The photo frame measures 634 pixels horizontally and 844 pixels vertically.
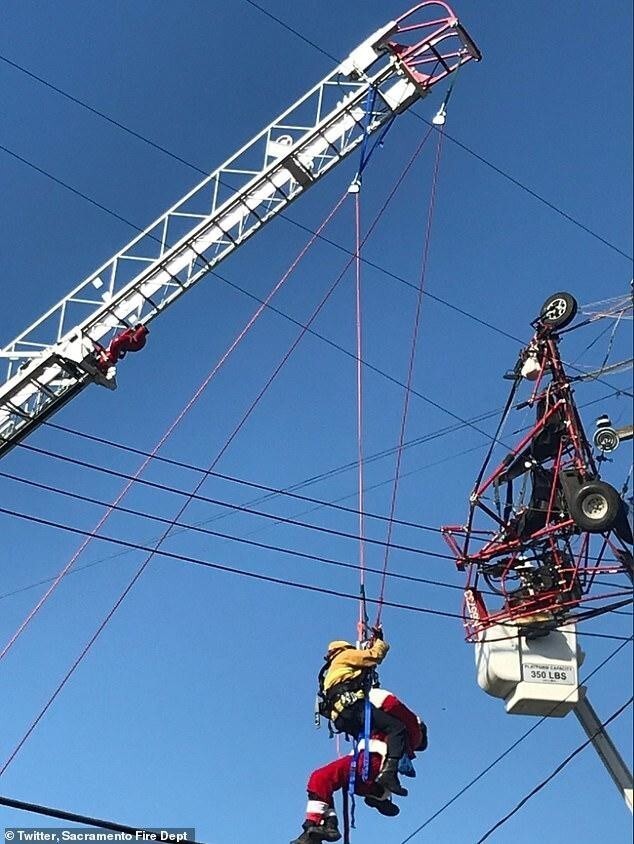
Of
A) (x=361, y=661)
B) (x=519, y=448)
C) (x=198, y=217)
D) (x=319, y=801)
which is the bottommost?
(x=319, y=801)

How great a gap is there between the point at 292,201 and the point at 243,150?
1009 millimetres

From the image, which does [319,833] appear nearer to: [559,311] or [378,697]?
[378,697]

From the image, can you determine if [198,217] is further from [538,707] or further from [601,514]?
[538,707]

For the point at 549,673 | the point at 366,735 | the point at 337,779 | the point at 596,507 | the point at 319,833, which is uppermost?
the point at 596,507

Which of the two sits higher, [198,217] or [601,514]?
[198,217]

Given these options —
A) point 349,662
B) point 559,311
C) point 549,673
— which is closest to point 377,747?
point 349,662

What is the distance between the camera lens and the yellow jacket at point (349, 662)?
1509 centimetres

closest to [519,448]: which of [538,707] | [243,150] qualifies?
[538,707]

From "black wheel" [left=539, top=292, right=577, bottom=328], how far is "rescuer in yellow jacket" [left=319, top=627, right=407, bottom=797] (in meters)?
5.02

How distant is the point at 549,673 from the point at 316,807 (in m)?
3.03

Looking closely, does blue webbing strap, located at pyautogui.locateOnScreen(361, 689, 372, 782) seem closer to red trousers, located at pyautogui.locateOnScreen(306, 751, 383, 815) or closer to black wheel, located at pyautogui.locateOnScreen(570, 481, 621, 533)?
red trousers, located at pyautogui.locateOnScreen(306, 751, 383, 815)

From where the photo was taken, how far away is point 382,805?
48.9 feet

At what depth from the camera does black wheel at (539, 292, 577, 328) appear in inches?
685

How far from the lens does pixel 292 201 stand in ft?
63.0
